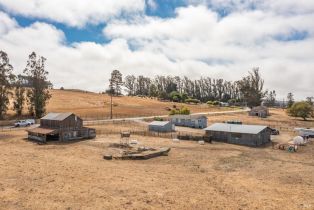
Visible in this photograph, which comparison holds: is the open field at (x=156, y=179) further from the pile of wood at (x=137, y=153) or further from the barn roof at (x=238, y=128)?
the barn roof at (x=238, y=128)

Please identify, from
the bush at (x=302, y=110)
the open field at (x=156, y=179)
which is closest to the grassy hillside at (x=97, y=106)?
the bush at (x=302, y=110)

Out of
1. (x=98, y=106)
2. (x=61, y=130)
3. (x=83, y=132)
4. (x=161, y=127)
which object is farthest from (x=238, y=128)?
(x=98, y=106)

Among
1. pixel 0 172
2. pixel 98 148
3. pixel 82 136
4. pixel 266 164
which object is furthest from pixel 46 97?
pixel 266 164

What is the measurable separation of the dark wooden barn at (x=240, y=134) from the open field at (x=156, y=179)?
280 inches

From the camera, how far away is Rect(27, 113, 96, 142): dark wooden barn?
59.2 m

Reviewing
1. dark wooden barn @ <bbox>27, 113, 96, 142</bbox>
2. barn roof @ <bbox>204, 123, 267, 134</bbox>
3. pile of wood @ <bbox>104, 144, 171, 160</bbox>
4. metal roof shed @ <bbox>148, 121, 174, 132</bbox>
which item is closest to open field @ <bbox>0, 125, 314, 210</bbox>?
pile of wood @ <bbox>104, 144, 171, 160</bbox>

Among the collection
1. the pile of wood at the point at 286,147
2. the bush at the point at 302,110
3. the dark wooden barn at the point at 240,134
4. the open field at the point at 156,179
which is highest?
the bush at the point at 302,110

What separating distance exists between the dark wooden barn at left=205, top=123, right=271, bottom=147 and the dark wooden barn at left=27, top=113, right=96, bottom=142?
2409 centimetres

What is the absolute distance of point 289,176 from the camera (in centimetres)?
3791

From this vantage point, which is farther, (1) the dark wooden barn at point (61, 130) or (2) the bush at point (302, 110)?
(2) the bush at point (302, 110)

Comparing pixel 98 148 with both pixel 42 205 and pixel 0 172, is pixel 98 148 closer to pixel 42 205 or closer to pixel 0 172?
pixel 0 172

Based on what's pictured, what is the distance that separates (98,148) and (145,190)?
76.3 ft

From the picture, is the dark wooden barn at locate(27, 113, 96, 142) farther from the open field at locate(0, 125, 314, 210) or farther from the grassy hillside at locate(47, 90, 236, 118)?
the grassy hillside at locate(47, 90, 236, 118)

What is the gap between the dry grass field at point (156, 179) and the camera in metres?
28.3
